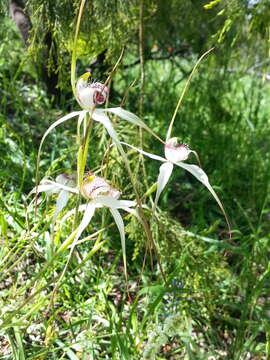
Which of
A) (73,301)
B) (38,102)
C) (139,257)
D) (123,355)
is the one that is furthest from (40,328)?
(38,102)

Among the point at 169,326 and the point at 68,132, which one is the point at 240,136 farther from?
the point at 169,326

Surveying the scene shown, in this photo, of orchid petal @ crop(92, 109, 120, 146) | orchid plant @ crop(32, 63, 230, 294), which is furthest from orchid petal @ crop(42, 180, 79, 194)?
orchid petal @ crop(92, 109, 120, 146)

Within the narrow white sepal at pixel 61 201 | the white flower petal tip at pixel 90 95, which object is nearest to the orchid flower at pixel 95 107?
the white flower petal tip at pixel 90 95

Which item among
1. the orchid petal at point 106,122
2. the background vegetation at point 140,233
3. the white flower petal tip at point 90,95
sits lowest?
the background vegetation at point 140,233

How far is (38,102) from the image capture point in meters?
2.12

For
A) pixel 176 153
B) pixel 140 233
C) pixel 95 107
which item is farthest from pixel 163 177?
pixel 140 233

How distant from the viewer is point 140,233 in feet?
4.56

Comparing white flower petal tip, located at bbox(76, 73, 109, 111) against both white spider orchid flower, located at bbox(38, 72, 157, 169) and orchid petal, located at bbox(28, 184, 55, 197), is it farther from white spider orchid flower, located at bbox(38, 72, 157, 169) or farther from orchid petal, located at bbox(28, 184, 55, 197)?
orchid petal, located at bbox(28, 184, 55, 197)

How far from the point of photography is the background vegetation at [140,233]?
3.79 feet

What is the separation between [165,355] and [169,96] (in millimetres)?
1500

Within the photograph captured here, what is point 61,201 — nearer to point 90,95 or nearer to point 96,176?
point 96,176

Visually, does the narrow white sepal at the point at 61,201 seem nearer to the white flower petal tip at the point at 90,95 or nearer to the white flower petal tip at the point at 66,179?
the white flower petal tip at the point at 66,179

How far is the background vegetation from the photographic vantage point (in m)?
1.16

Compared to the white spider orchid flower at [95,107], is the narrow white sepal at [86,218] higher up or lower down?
lower down
